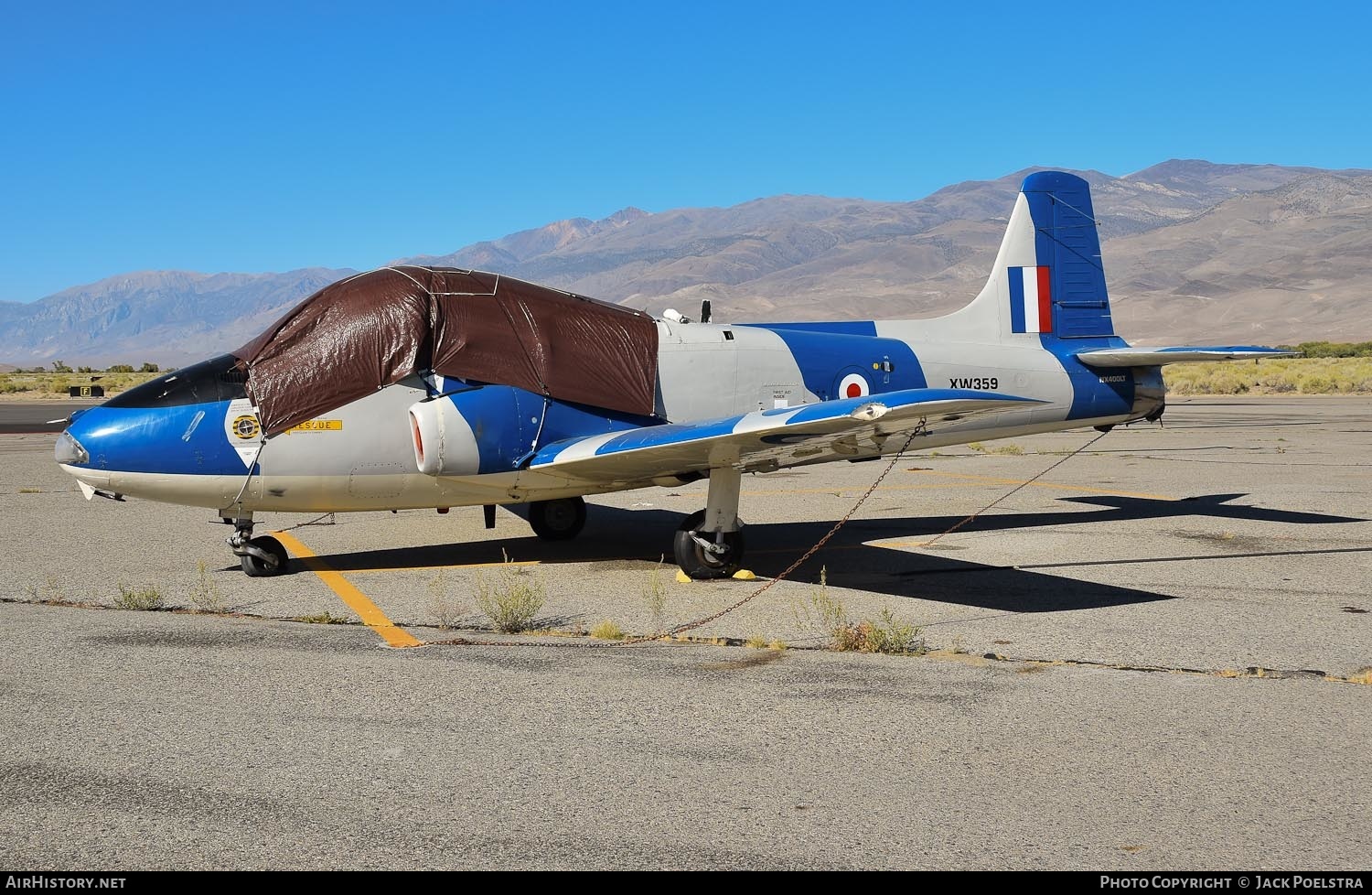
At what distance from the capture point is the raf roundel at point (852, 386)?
42.7 ft

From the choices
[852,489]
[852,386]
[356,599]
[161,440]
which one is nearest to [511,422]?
[356,599]

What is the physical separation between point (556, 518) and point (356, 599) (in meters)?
3.88

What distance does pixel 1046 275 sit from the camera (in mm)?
14867

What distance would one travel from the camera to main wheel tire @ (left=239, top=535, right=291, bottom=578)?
11.2 metres

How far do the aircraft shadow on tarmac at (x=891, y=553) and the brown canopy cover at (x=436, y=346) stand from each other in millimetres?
1911

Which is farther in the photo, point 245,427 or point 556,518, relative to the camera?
point 556,518

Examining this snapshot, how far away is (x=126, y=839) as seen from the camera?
4617mm

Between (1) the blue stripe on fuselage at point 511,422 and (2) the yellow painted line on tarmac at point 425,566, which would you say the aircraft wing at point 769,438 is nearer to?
(1) the blue stripe on fuselage at point 511,422

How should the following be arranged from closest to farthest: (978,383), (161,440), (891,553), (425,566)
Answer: (161,440)
(425,566)
(891,553)
(978,383)

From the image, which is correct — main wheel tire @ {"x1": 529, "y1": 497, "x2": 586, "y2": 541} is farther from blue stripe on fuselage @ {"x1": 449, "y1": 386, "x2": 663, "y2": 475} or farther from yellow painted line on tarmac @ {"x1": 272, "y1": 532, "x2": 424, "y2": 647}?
yellow painted line on tarmac @ {"x1": 272, "y1": 532, "x2": 424, "y2": 647}

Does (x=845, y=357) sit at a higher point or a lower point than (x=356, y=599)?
higher

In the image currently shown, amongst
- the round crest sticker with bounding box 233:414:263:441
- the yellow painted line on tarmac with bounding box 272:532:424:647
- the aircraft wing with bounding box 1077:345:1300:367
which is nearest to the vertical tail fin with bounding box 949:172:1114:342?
the aircraft wing with bounding box 1077:345:1300:367

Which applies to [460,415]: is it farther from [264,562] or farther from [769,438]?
[769,438]
